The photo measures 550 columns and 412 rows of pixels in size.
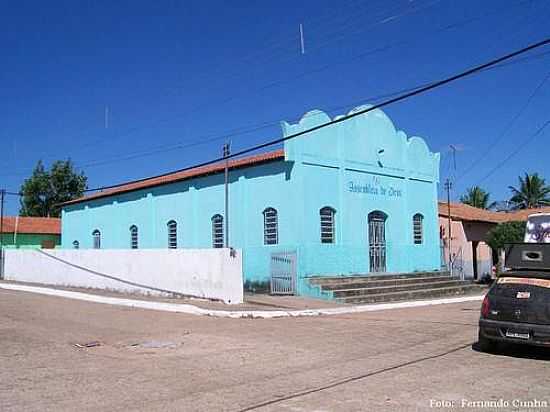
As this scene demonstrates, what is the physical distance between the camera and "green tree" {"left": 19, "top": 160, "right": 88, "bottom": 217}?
6128 cm

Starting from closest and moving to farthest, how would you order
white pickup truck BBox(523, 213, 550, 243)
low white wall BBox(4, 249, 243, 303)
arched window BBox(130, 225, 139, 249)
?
white pickup truck BBox(523, 213, 550, 243) < low white wall BBox(4, 249, 243, 303) < arched window BBox(130, 225, 139, 249)

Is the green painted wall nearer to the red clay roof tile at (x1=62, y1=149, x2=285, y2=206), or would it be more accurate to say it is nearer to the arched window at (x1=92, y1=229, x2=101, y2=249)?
the arched window at (x1=92, y1=229, x2=101, y2=249)

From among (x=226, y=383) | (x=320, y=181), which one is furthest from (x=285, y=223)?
(x=226, y=383)

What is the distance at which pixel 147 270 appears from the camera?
22.2 metres

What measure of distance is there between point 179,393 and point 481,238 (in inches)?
1221

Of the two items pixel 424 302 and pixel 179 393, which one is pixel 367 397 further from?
pixel 424 302

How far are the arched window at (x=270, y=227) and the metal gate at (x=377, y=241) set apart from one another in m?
4.34

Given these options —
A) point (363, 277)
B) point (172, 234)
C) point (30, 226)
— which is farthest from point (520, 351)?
point (30, 226)

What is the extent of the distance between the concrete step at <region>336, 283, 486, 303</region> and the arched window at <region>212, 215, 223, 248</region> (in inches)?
281

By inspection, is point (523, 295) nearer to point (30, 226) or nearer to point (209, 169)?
point (209, 169)

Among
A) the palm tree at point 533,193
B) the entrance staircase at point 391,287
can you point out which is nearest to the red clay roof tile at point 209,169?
the entrance staircase at point 391,287

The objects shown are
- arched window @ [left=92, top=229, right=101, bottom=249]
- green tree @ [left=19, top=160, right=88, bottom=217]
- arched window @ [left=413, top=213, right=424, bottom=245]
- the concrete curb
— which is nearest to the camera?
the concrete curb

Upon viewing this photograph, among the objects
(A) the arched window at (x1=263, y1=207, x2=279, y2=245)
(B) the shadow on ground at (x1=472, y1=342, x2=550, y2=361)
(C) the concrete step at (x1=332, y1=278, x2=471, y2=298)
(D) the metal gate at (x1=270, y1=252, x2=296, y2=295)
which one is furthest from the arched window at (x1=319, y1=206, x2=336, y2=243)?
(B) the shadow on ground at (x1=472, y1=342, x2=550, y2=361)

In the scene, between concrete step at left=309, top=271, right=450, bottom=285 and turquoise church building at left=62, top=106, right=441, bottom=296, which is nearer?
concrete step at left=309, top=271, right=450, bottom=285
